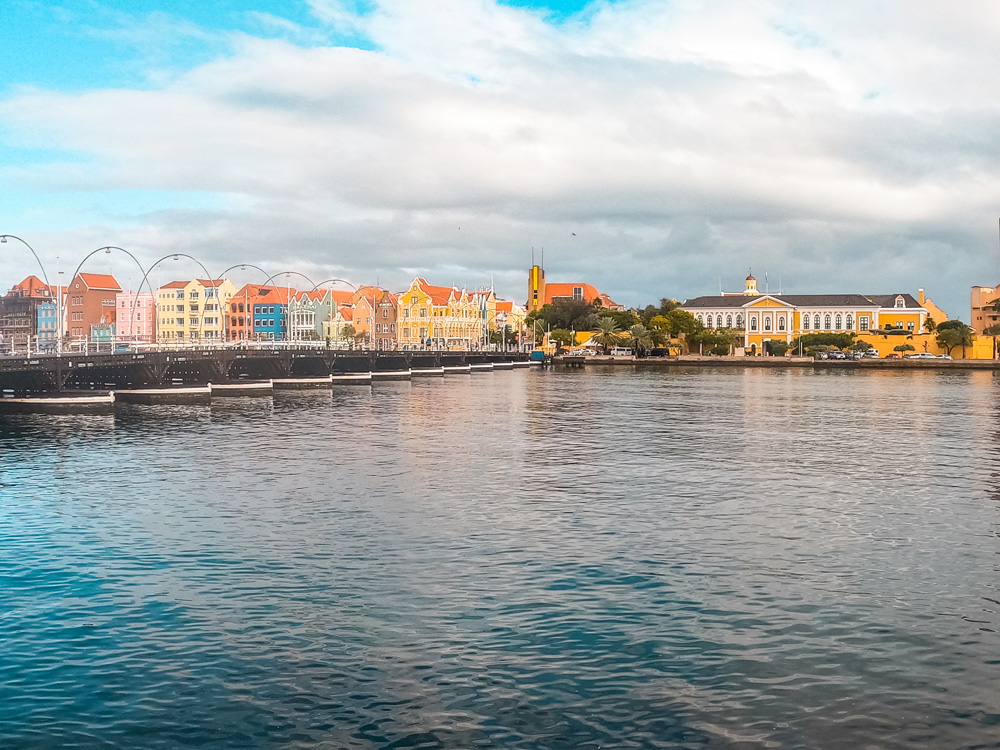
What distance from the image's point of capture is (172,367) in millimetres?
100750

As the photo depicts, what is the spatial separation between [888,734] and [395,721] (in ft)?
22.9

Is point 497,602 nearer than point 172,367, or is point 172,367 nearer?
point 497,602

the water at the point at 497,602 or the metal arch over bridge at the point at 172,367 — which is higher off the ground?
the metal arch over bridge at the point at 172,367

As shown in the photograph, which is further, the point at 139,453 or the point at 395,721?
the point at 139,453

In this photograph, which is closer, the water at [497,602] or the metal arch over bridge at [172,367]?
the water at [497,602]

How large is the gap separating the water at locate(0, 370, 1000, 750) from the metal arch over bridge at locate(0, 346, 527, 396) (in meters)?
24.7

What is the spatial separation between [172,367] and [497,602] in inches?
3467

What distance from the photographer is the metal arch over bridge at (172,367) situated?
6825 cm

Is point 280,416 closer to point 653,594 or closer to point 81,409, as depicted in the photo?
point 81,409

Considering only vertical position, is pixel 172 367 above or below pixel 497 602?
above

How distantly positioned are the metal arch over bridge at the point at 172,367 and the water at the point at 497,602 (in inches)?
971

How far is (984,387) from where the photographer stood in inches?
5005

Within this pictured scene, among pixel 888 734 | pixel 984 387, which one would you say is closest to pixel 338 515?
pixel 888 734

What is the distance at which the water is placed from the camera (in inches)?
552
